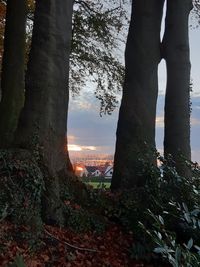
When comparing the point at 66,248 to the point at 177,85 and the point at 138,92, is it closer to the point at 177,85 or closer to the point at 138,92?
the point at 138,92

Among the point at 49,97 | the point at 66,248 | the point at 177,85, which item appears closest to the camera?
the point at 66,248

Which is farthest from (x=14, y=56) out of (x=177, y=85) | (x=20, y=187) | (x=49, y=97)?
(x=20, y=187)

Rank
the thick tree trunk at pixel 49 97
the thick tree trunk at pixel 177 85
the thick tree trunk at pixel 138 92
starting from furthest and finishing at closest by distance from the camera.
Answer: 1. the thick tree trunk at pixel 177 85
2. the thick tree trunk at pixel 138 92
3. the thick tree trunk at pixel 49 97

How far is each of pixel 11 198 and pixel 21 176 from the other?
1.25 feet

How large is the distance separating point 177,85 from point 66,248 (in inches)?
195

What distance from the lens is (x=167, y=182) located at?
8.55 meters

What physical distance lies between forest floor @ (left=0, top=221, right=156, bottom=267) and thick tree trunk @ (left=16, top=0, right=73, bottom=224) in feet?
1.69

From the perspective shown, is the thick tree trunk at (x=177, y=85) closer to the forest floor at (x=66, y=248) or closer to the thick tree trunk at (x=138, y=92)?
the thick tree trunk at (x=138, y=92)

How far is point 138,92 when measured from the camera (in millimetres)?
10977

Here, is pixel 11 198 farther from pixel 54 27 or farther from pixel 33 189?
pixel 54 27

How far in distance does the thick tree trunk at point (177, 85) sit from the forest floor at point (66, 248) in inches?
111

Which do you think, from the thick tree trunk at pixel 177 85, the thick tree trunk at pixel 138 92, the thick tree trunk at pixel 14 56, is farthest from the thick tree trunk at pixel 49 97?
the thick tree trunk at pixel 14 56

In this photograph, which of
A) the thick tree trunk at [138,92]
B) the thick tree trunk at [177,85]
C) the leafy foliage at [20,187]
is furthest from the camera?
the thick tree trunk at [177,85]

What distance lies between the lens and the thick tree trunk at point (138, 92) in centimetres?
1058
